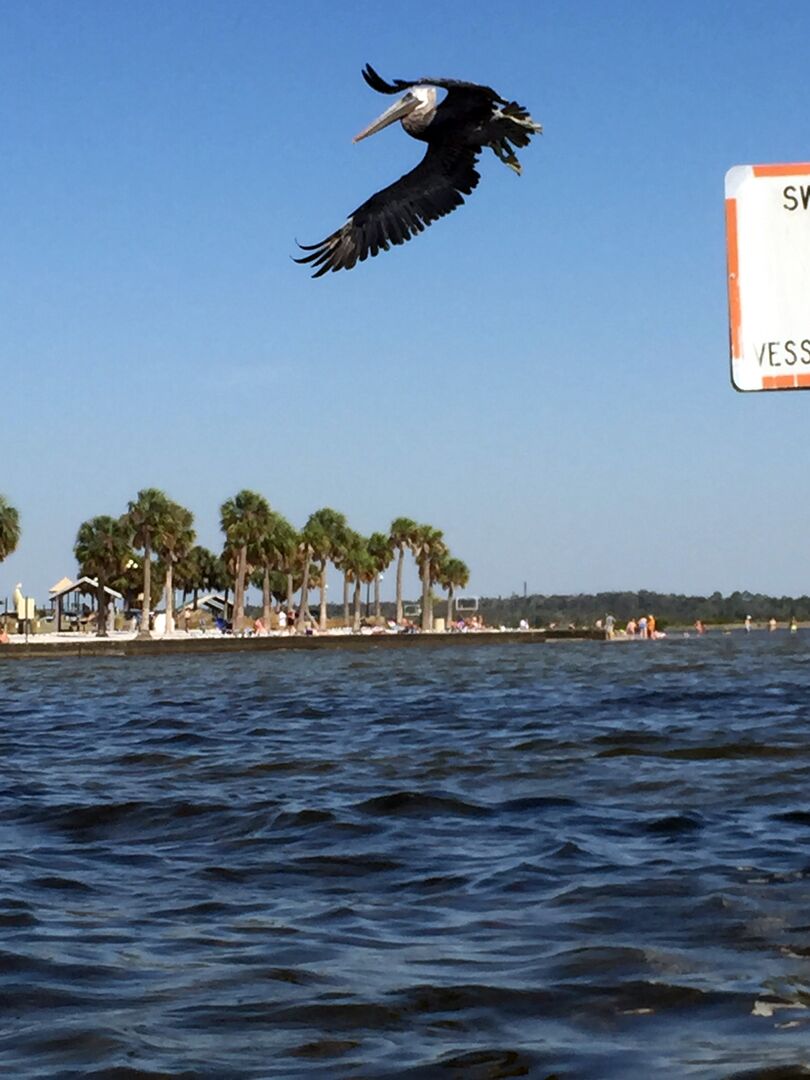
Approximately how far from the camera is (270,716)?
23.1 m

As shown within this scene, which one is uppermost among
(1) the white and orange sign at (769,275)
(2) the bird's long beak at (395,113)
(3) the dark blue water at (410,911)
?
(2) the bird's long beak at (395,113)

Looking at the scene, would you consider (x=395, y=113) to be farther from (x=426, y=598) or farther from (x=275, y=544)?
(x=426, y=598)

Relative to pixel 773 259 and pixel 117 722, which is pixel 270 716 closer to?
pixel 117 722

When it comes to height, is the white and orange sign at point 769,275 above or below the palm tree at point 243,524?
below

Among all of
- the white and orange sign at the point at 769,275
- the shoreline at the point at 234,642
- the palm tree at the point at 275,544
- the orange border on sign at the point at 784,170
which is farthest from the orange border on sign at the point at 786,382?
the palm tree at the point at 275,544

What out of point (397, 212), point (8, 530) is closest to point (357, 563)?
point (8, 530)

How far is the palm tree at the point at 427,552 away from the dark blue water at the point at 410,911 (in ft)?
481

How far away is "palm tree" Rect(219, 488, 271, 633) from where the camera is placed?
12088cm

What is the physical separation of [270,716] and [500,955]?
1737 centimetres

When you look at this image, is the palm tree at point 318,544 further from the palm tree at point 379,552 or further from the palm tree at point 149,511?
the palm tree at point 149,511

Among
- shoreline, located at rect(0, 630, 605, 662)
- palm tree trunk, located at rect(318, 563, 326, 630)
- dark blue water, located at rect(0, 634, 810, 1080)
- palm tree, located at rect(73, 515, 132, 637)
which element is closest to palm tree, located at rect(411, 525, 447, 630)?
palm tree trunk, located at rect(318, 563, 326, 630)

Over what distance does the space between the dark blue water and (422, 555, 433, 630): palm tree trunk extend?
14384 centimetres

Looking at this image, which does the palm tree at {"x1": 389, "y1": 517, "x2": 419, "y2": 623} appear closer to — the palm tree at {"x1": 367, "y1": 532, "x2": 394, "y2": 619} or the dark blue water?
the palm tree at {"x1": 367, "y1": 532, "x2": 394, "y2": 619}

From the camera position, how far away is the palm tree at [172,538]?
358 feet
